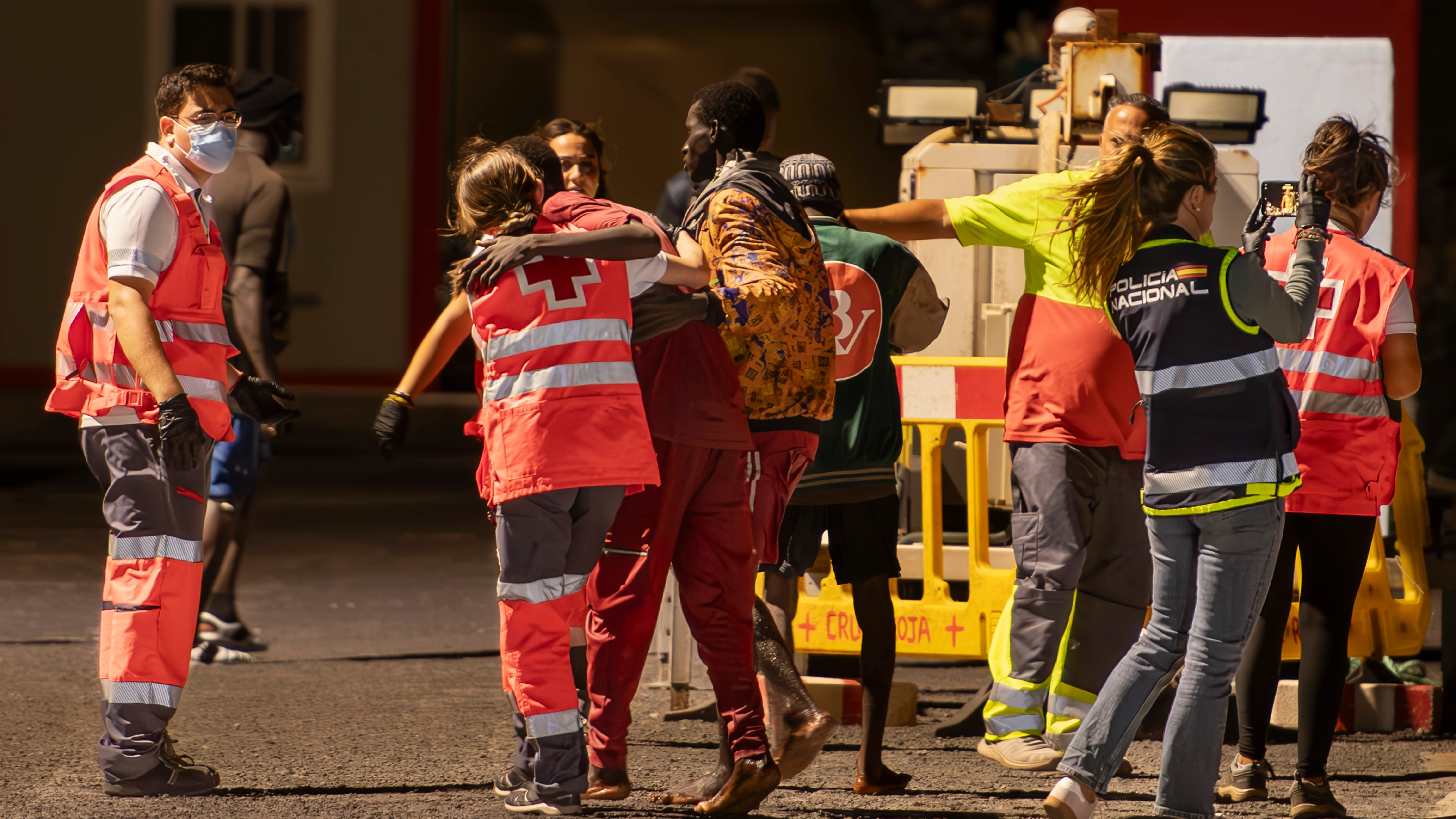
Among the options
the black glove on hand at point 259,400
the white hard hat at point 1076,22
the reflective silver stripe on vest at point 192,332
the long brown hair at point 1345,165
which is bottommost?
the black glove on hand at point 259,400

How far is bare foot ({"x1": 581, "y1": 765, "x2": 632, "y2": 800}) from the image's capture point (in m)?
4.59

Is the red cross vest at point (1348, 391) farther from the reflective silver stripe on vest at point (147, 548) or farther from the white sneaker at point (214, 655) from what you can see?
the white sneaker at point (214, 655)

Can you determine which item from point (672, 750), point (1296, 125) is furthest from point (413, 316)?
point (672, 750)

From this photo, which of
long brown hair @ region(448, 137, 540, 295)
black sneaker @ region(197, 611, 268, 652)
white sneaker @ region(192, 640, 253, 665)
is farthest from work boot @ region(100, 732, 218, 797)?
black sneaker @ region(197, 611, 268, 652)

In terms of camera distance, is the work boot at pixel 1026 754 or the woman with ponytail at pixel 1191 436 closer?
the woman with ponytail at pixel 1191 436

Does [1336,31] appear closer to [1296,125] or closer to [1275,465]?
[1296,125]

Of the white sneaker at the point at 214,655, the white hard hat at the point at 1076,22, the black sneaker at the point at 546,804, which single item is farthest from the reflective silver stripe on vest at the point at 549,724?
the white hard hat at the point at 1076,22

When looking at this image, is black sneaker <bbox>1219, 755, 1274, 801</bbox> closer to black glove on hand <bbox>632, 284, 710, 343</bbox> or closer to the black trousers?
the black trousers

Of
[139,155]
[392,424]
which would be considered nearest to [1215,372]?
[392,424]

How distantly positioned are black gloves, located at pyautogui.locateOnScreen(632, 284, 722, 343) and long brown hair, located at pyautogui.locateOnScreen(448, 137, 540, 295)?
0.36 m

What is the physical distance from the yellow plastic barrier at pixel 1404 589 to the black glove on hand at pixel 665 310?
2.46 metres

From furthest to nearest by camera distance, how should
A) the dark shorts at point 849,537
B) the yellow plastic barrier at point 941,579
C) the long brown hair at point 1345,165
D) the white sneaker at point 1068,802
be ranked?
the yellow plastic barrier at point 941,579
the dark shorts at point 849,537
the long brown hair at point 1345,165
the white sneaker at point 1068,802

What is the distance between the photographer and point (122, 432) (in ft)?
15.4

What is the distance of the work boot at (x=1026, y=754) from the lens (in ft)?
16.8
